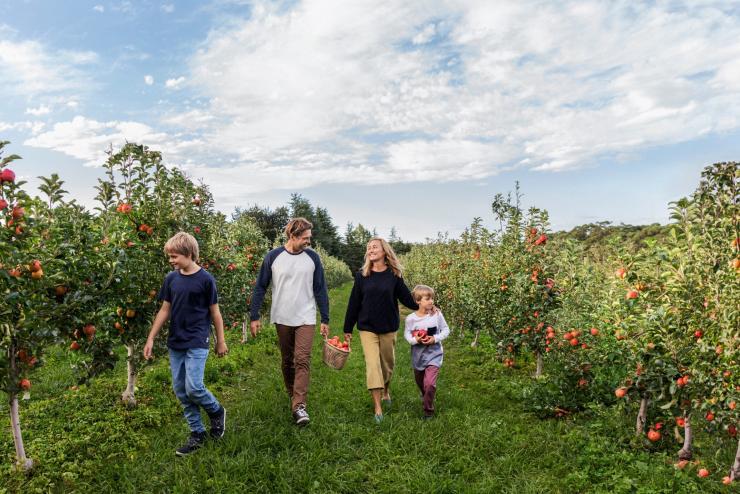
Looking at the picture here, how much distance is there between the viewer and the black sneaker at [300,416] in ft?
17.3

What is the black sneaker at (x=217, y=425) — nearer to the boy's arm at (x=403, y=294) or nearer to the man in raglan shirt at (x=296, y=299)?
the man in raglan shirt at (x=296, y=299)

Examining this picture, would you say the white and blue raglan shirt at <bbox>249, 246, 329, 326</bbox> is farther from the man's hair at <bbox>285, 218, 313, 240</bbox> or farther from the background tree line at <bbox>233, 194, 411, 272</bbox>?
the background tree line at <bbox>233, 194, 411, 272</bbox>

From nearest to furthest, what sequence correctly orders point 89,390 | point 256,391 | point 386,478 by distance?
point 386,478
point 89,390
point 256,391

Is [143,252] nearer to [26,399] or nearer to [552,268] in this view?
[26,399]

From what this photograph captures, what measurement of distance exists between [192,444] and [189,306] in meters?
1.40

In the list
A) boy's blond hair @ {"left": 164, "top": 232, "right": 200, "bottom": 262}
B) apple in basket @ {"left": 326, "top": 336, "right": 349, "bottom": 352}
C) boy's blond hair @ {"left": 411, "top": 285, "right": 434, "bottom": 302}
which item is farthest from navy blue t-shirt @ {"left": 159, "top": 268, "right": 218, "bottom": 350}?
boy's blond hair @ {"left": 411, "top": 285, "right": 434, "bottom": 302}

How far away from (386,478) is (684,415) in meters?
2.95

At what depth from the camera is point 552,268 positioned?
773cm

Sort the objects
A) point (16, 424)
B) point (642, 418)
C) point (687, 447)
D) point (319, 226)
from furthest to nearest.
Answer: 1. point (319, 226)
2. point (642, 418)
3. point (687, 447)
4. point (16, 424)

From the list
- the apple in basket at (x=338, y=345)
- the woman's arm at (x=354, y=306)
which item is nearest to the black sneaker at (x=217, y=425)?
the apple in basket at (x=338, y=345)

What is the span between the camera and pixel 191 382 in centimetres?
445

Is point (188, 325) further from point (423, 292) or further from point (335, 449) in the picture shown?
point (423, 292)

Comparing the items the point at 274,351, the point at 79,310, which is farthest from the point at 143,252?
the point at 274,351

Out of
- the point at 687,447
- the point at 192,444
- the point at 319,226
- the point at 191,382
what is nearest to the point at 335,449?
the point at 192,444
